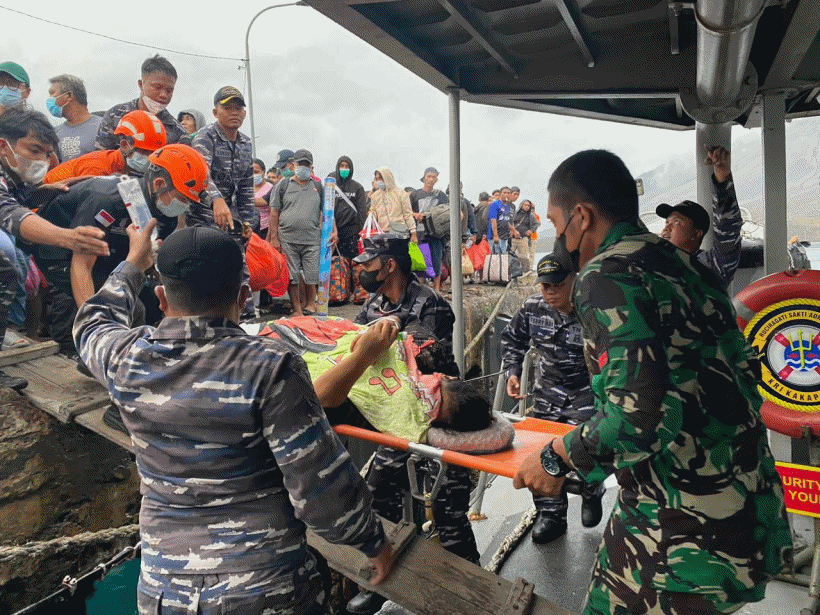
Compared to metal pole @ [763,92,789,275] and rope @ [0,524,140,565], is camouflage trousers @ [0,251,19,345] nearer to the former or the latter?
rope @ [0,524,140,565]

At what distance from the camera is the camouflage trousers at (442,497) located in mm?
2967

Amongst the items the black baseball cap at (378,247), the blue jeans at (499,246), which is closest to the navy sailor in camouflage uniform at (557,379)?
the black baseball cap at (378,247)

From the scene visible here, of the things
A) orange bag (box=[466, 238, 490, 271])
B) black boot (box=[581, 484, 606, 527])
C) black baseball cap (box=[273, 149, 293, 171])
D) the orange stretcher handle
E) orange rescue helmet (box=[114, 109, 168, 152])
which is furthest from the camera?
orange bag (box=[466, 238, 490, 271])

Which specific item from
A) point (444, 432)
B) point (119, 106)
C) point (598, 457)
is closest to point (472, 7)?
point (444, 432)

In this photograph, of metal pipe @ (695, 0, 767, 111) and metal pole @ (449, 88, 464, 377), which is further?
metal pole @ (449, 88, 464, 377)

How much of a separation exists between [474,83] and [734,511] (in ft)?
10.1

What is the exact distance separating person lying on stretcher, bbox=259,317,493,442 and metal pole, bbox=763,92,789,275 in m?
1.88

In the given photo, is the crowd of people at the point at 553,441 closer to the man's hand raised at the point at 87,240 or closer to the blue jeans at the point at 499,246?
the man's hand raised at the point at 87,240

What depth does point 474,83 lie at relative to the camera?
3756 millimetres

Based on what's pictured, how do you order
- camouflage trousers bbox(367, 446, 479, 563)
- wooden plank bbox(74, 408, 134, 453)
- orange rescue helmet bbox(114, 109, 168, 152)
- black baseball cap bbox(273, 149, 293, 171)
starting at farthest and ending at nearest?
black baseball cap bbox(273, 149, 293, 171)
orange rescue helmet bbox(114, 109, 168, 152)
wooden plank bbox(74, 408, 134, 453)
camouflage trousers bbox(367, 446, 479, 563)

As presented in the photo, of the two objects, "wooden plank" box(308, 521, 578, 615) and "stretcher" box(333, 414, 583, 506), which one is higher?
"stretcher" box(333, 414, 583, 506)

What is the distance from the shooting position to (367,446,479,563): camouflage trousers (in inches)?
117

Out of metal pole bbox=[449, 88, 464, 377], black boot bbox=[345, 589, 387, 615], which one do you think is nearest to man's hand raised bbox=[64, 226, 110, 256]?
metal pole bbox=[449, 88, 464, 377]

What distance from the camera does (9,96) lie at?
4.38m
